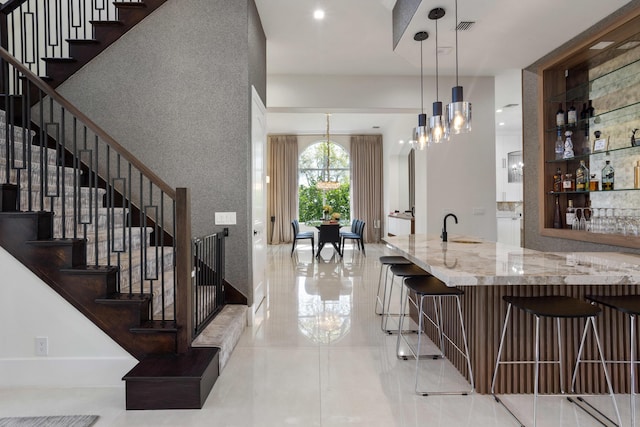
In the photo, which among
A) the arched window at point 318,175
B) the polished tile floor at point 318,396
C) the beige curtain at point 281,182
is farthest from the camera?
the arched window at point 318,175

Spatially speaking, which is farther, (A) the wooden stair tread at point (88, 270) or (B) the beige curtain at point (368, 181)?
(B) the beige curtain at point (368, 181)

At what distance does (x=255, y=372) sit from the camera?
9.15ft

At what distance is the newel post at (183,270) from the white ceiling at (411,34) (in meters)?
2.41

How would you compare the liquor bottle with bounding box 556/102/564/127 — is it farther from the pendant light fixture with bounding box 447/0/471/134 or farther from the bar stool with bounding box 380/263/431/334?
the bar stool with bounding box 380/263/431/334

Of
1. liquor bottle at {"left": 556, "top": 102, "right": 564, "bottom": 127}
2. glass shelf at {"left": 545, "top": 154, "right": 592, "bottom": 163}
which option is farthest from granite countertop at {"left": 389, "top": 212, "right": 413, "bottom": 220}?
liquor bottle at {"left": 556, "top": 102, "right": 564, "bottom": 127}

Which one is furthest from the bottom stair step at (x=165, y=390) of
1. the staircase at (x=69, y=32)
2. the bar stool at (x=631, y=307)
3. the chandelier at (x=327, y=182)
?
the chandelier at (x=327, y=182)

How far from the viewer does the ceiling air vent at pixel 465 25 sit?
3.33 metres

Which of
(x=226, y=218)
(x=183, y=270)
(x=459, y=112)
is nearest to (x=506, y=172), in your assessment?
(x=459, y=112)

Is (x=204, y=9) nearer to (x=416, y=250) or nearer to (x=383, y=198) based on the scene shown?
(x=416, y=250)

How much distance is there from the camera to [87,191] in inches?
149

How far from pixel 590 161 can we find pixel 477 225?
263cm

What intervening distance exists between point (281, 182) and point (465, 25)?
849 centimetres

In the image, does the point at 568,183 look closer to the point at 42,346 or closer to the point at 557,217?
the point at 557,217

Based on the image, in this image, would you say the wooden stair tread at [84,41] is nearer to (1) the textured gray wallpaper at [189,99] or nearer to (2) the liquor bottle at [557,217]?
(1) the textured gray wallpaper at [189,99]
